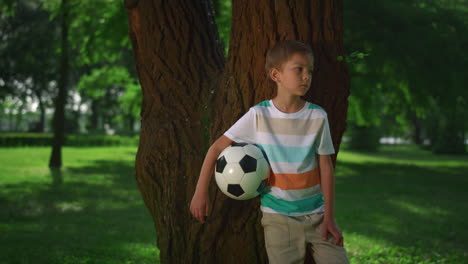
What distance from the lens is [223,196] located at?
333 cm

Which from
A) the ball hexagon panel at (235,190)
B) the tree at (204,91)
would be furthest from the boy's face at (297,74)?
the ball hexagon panel at (235,190)

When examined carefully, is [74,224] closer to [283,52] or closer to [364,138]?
[283,52]

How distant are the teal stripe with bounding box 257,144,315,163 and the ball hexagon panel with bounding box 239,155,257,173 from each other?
11cm

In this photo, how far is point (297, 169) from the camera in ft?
8.88

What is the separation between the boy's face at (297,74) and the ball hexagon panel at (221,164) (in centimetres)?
60

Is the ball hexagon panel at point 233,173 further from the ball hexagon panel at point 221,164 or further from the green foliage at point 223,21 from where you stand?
the green foliage at point 223,21

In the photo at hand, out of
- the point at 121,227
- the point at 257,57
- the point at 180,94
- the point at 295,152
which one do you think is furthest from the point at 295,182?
the point at 121,227

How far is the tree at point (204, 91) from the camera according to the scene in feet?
10.4

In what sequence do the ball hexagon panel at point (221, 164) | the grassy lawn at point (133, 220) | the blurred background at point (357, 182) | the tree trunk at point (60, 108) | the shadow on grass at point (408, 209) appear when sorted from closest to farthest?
the ball hexagon panel at point (221, 164), the grassy lawn at point (133, 220), the blurred background at point (357, 182), the shadow on grass at point (408, 209), the tree trunk at point (60, 108)

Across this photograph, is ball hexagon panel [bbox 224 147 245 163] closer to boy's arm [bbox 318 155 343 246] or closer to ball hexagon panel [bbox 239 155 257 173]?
ball hexagon panel [bbox 239 155 257 173]

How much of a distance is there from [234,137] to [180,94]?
1.07 metres

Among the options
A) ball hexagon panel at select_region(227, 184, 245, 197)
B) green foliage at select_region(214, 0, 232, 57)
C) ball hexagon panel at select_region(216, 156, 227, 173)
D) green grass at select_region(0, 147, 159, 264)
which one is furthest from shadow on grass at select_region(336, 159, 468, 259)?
green foliage at select_region(214, 0, 232, 57)

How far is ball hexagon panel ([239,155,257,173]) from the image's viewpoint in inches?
108

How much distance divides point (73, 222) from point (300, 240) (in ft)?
18.8
